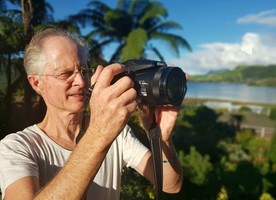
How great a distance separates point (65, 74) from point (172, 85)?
0.39 meters

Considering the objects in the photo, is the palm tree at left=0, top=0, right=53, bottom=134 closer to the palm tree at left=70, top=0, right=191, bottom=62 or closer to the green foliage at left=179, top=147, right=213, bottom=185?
the green foliage at left=179, top=147, right=213, bottom=185

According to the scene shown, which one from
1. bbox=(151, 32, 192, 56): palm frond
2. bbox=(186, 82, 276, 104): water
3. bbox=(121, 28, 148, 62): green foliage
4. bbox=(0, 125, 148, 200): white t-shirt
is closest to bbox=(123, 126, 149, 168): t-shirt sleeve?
bbox=(0, 125, 148, 200): white t-shirt

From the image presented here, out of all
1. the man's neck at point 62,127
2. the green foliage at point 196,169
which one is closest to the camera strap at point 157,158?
the man's neck at point 62,127

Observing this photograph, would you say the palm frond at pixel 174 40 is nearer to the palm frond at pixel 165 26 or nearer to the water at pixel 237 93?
the palm frond at pixel 165 26

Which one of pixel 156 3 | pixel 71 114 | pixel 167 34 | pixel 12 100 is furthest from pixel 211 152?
pixel 71 114

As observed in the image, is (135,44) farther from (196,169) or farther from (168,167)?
(168,167)

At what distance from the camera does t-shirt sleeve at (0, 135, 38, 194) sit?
1034mm

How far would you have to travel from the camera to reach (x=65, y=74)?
4.19 feet

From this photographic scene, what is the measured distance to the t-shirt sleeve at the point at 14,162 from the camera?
1034 millimetres

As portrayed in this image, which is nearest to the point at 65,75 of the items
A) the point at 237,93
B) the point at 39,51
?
the point at 39,51

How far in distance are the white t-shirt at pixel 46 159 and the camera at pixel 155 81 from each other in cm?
32

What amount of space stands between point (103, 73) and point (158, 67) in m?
0.27

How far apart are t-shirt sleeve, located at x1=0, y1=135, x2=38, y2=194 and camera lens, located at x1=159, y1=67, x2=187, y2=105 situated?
454 millimetres

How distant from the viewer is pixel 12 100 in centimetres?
459
